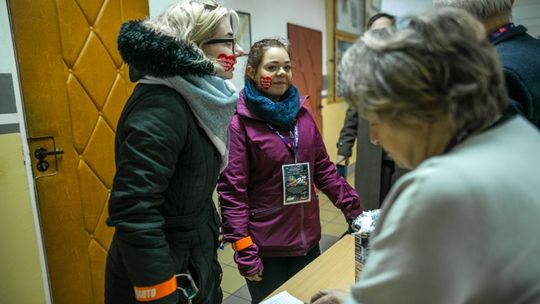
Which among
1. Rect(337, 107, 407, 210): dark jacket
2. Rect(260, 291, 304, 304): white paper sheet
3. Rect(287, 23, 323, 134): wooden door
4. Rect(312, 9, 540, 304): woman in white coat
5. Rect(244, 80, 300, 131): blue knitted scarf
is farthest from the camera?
Rect(287, 23, 323, 134): wooden door

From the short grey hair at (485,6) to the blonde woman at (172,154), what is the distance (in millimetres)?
710

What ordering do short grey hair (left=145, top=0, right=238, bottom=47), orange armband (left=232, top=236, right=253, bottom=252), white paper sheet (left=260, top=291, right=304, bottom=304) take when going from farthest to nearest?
orange armband (left=232, top=236, right=253, bottom=252) → white paper sheet (left=260, top=291, right=304, bottom=304) → short grey hair (left=145, top=0, right=238, bottom=47)

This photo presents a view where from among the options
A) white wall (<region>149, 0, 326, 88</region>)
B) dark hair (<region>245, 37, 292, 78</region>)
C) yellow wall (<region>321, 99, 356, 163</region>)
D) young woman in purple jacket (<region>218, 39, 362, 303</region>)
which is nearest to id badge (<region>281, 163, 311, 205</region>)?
young woman in purple jacket (<region>218, 39, 362, 303</region>)

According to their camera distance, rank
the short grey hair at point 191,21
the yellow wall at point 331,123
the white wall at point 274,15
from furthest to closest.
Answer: the yellow wall at point 331,123
the white wall at point 274,15
the short grey hair at point 191,21

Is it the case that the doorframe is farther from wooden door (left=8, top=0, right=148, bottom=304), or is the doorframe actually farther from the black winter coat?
the black winter coat

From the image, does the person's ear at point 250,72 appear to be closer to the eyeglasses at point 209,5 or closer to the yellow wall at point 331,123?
the eyeglasses at point 209,5

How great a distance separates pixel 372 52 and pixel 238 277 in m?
2.34

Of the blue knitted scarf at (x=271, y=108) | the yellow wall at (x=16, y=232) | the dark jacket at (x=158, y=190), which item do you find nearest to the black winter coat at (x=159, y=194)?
the dark jacket at (x=158, y=190)

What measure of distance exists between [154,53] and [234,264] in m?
2.18

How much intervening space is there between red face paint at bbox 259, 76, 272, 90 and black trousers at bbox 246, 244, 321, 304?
0.70m

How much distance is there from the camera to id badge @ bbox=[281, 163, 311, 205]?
146 cm

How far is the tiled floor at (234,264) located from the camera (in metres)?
2.41

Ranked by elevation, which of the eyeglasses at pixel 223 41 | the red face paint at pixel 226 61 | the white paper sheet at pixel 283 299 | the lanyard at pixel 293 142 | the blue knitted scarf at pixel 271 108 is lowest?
the white paper sheet at pixel 283 299

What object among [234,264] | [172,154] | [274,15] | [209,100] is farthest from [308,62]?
[172,154]
